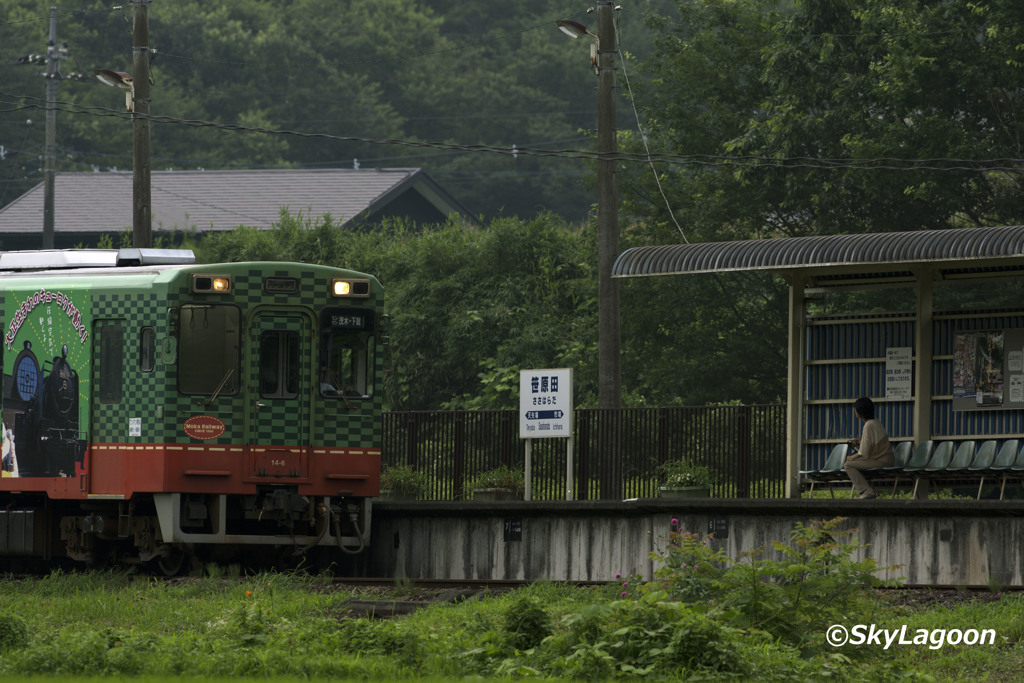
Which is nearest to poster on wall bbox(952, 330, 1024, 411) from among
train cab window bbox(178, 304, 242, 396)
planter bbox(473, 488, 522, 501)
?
planter bbox(473, 488, 522, 501)

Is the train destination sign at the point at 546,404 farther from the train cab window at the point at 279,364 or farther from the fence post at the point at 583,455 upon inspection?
the train cab window at the point at 279,364

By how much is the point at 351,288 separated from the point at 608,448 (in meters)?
3.44

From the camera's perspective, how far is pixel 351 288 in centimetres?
1814

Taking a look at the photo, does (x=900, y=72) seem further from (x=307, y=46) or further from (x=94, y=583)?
(x=307, y=46)

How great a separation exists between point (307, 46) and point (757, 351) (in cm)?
4176

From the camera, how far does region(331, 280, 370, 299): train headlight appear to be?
18.0 m

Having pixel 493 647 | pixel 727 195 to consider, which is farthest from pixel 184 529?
pixel 727 195

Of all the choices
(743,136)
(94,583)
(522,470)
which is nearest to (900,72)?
(743,136)

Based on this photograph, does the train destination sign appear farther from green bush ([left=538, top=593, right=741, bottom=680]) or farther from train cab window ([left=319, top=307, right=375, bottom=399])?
green bush ([left=538, top=593, right=741, bottom=680])

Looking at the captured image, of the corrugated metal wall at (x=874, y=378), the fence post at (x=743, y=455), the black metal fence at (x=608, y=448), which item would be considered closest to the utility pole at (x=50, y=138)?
the black metal fence at (x=608, y=448)

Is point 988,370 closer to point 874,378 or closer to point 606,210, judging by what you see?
point 874,378

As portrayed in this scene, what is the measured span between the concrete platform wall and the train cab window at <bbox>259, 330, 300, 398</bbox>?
6.45ft

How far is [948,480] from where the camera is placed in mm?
17031

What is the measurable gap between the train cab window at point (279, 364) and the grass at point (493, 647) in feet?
13.2
